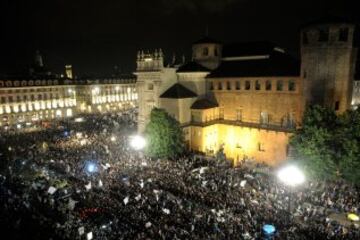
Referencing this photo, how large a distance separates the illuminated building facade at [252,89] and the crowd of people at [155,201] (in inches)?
282

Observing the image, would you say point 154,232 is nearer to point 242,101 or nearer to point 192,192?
point 192,192

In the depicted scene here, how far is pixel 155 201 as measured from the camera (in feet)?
70.3

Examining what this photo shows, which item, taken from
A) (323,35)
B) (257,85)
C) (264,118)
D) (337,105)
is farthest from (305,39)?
(264,118)

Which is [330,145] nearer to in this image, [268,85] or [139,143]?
[268,85]

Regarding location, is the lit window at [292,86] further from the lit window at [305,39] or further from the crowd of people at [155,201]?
the crowd of people at [155,201]


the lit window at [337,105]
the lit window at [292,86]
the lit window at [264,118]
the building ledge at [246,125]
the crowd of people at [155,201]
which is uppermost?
the lit window at [292,86]

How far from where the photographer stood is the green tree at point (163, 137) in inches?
1323

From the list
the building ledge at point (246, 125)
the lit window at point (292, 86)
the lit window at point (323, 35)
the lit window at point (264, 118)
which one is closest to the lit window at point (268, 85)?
the lit window at point (292, 86)

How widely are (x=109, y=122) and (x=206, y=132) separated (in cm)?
2506

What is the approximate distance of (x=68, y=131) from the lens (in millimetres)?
48875

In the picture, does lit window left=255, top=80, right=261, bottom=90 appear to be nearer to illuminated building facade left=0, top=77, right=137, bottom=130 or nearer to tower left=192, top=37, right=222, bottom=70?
tower left=192, top=37, right=222, bottom=70

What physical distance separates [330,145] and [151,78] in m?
25.5

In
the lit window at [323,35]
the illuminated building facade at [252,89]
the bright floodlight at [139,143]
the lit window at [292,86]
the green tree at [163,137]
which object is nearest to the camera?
the lit window at [323,35]

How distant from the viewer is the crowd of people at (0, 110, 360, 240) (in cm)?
1730
